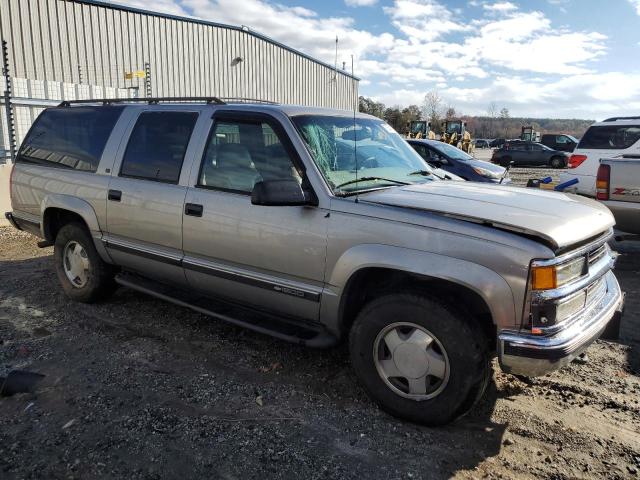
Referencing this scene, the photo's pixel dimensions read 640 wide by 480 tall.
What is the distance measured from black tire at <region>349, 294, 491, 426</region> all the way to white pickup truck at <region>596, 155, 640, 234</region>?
4.57 metres

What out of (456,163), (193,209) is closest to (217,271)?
(193,209)

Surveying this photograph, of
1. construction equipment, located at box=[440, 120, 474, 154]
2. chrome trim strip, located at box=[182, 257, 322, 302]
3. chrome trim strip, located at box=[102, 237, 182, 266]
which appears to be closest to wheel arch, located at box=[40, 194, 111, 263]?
chrome trim strip, located at box=[102, 237, 182, 266]

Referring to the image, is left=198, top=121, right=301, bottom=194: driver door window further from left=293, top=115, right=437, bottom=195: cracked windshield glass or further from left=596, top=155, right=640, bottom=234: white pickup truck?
left=596, top=155, right=640, bottom=234: white pickup truck

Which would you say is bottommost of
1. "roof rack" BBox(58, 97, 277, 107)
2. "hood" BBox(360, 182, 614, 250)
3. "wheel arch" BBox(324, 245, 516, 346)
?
"wheel arch" BBox(324, 245, 516, 346)

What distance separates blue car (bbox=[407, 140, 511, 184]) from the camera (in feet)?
35.9

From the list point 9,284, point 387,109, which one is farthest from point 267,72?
point 387,109

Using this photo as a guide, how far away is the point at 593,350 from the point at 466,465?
2.11m

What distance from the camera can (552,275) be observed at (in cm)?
261

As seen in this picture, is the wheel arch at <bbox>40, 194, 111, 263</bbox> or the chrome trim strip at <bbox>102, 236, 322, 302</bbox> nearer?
the chrome trim strip at <bbox>102, 236, 322, 302</bbox>

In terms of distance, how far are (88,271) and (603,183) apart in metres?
6.22

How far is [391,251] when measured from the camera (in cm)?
296

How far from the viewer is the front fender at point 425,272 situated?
8.69ft

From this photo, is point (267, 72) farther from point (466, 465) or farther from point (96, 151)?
point (466, 465)

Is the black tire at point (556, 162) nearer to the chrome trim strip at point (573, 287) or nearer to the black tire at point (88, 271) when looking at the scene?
the chrome trim strip at point (573, 287)
